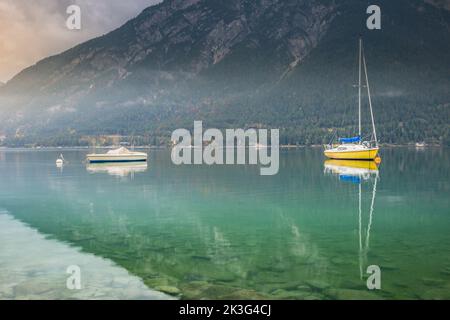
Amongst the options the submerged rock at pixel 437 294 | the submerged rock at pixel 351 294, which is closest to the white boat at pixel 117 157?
the submerged rock at pixel 351 294

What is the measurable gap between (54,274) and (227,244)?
7.34 meters

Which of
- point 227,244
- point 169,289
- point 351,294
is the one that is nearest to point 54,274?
point 169,289

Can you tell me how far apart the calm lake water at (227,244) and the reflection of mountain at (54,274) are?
42mm

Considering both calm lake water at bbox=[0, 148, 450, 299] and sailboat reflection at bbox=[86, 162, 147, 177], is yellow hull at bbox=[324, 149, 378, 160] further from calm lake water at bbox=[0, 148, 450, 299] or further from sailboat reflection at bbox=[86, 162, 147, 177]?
calm lake water at bbox=[0, 148, 450, 299]

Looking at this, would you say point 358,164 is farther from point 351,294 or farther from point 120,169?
point 351,294

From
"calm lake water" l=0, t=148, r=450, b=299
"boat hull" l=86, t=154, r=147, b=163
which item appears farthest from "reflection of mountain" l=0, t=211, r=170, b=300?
"boat hull" l=86, t=154, r=147, b=163

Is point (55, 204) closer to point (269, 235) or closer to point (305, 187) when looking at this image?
point (269, 235)

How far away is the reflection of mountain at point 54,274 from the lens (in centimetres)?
1405

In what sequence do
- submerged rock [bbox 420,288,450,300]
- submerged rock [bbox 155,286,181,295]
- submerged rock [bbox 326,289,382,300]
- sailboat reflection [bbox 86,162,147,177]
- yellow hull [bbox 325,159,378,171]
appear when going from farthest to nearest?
yellow hull [bbox 325,159,378,171] → sailboat reflection [bbox 86,162,147,177] → submerged rock [bbox 155,286,181,295] → submerged rock [bbox 326,289,382,300] → submerged rock [bbox 420,288,450,300]

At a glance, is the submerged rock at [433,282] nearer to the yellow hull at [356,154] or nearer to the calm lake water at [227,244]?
the calm lake water at [227,244]

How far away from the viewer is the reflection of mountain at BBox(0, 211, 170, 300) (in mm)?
14055

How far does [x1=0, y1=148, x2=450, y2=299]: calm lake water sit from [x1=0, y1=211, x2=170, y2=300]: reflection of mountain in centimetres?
4

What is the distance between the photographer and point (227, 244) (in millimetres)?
20500
